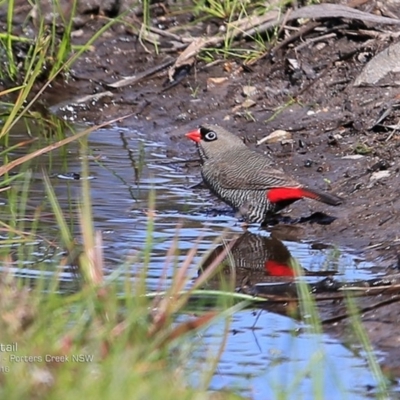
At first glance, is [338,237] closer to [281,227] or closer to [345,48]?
[281,227]

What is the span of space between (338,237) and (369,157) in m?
1.20

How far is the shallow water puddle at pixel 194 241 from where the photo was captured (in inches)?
167

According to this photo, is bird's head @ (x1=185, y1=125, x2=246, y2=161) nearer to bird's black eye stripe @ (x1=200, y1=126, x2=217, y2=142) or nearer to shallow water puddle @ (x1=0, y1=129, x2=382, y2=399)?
bird's black eye stripe @ (x1=200, y1=126, x2=217, y2=142)

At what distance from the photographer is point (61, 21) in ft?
34.9

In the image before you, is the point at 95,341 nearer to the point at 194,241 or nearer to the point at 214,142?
the point at 194,241

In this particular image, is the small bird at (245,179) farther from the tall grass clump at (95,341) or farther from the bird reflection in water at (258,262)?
the tall grass clump at (95,341)

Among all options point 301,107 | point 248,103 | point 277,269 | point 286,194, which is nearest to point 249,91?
point 248,103

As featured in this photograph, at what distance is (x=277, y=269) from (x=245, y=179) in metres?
1.61

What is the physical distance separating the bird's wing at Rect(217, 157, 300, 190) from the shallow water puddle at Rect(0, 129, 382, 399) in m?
0.22

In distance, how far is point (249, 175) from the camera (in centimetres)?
751

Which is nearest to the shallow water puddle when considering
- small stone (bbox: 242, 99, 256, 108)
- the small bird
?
the small bird

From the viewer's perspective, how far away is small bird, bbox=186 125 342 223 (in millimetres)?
7059

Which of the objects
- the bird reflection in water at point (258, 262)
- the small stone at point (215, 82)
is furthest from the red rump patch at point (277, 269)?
the small stone at point (215, 82)

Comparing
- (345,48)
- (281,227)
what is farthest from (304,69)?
(281,227)
